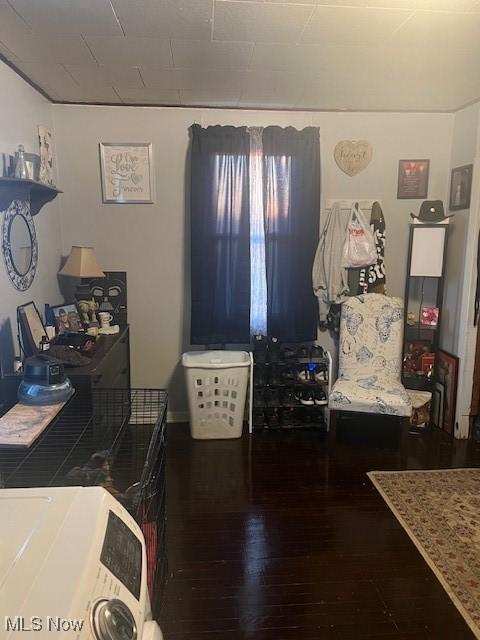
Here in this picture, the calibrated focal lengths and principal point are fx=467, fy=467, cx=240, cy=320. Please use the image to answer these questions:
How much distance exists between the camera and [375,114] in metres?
3.50

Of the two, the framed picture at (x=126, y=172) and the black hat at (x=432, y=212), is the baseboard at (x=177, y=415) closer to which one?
the framed picture at (x=126, y=172)

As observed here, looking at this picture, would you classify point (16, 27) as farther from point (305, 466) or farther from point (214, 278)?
point (305, 466)

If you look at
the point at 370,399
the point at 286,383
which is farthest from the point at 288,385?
the point at 370,399

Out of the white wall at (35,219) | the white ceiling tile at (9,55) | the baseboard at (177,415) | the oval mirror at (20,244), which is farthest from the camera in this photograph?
the baseboard at (177,415)

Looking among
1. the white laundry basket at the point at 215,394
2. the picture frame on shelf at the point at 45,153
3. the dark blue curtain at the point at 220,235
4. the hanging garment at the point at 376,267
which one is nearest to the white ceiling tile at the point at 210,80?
the dark blue curtain at the point at 220,235

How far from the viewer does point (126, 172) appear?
11.3 ft

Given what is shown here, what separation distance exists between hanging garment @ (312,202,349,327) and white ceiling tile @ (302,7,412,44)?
4.83 ft

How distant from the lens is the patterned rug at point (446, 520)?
202 centimetres

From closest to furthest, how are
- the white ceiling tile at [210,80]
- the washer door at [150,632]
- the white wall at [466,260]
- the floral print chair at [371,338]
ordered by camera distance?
1. the washer door at [150,632]
2. the white ceiling tile at [210,80]
3. the white wall at [466,260]
4. the floral print chair at [371,338]

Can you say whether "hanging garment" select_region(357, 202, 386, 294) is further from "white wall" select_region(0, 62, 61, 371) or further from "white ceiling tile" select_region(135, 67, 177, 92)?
"white wall" select_region(0, 62, 61, 371)

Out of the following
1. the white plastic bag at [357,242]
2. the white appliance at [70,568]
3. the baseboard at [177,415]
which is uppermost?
the white plastic bag at [357,242]

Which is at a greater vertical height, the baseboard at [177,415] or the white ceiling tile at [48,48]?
the white ceiling tile at [48,48]

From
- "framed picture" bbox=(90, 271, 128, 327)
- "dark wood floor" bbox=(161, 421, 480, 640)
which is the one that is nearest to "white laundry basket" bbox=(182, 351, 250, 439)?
"dark wood floor" bbox=(161, 421, 480, 640)

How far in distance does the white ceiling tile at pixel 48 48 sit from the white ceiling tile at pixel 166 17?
33 centimetres
